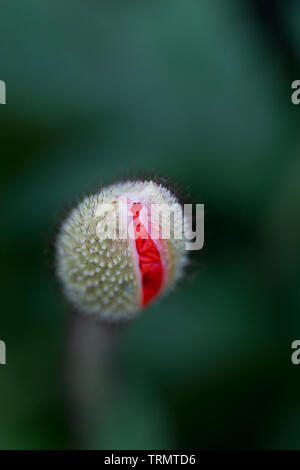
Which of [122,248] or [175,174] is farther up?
[175,174]

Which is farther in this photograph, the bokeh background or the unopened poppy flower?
the bokeh background

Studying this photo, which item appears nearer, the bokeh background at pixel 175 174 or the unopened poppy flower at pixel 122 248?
the unopened poppy flower at pixel 122 248

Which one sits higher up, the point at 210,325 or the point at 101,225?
the point at 101,225

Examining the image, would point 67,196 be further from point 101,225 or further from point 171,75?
point 101,225

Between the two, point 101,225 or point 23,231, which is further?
point 23,231

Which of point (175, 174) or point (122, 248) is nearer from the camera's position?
point (122, 248)
